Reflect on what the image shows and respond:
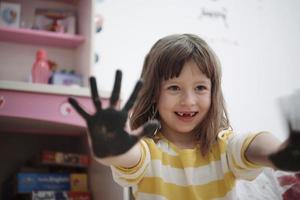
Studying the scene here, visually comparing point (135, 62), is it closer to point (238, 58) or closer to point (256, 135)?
point (238, 58)

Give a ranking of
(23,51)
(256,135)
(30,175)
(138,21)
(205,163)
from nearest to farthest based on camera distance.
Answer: (256,135) < (205,163) < (30,175) < (23,51) < (138,21)

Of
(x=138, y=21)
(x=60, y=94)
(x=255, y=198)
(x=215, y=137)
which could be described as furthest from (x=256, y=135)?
(x=138, y=21)

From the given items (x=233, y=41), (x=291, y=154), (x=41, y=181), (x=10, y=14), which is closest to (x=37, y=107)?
(x=41, y=181)

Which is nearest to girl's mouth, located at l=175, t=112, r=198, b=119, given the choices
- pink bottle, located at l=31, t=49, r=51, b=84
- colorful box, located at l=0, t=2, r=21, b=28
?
pink bottle, located at l=31, t=49, r=51, b=84

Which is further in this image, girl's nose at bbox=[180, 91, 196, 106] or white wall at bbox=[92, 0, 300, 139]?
white wall at bbox=[92, 0, 300, 139]

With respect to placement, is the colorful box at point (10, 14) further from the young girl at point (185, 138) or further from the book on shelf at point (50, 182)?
the young girl at point (185, 138)

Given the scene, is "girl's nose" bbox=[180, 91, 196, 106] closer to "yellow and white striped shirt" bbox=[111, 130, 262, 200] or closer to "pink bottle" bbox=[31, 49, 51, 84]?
"yellow and white striped shirt" bbox=[111, 130, 262, 200]

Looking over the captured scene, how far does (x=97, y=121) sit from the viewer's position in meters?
0.60

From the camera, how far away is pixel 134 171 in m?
0.78

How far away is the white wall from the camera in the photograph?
189 cm

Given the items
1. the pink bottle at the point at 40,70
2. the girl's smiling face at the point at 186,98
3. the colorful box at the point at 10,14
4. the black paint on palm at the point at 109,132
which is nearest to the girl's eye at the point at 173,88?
the girl's smiling face at the point at 186,98

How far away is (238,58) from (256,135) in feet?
4.83

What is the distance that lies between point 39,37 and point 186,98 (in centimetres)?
111

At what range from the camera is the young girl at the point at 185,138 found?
0.80 m
